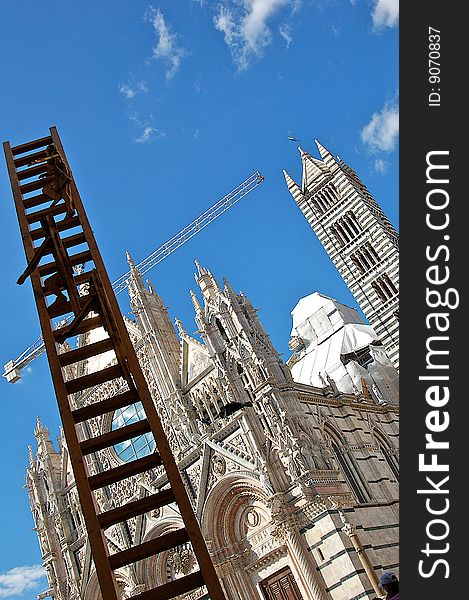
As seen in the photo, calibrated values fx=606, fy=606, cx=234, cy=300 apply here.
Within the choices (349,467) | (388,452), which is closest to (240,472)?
(349,467)

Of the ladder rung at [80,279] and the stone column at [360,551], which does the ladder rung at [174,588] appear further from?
the stone column at [360,551]

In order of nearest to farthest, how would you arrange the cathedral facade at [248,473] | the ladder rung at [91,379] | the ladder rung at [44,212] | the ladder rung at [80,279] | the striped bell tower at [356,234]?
the ladder rung at [91,379]
the ladder rung at [80,279]
the ladder rung at [44,212]
the cathedral facade at [248,473]
the striped bell tower at [356,234]

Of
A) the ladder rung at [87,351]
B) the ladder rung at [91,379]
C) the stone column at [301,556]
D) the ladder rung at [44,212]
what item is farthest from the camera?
the stone column at [301,556]

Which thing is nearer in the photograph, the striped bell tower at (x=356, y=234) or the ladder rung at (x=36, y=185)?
the ladder rung at (x=36, y=185)

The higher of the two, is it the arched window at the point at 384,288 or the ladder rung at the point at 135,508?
the arched window at the point at 384,288

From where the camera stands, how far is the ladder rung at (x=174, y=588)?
490 cm

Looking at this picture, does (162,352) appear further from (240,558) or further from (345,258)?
(345,258)

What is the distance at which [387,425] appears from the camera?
29188 mm

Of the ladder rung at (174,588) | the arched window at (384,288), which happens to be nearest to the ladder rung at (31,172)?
the ladder rung at (174,588)

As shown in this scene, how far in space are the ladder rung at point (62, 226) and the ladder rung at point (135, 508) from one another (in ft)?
10.8

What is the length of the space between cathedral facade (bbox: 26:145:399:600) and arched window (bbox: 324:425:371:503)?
0.05 metres

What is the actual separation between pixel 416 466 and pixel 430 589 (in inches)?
35.4

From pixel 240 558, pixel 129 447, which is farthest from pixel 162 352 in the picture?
pixel 240 558

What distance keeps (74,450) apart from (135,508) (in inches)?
29.3
